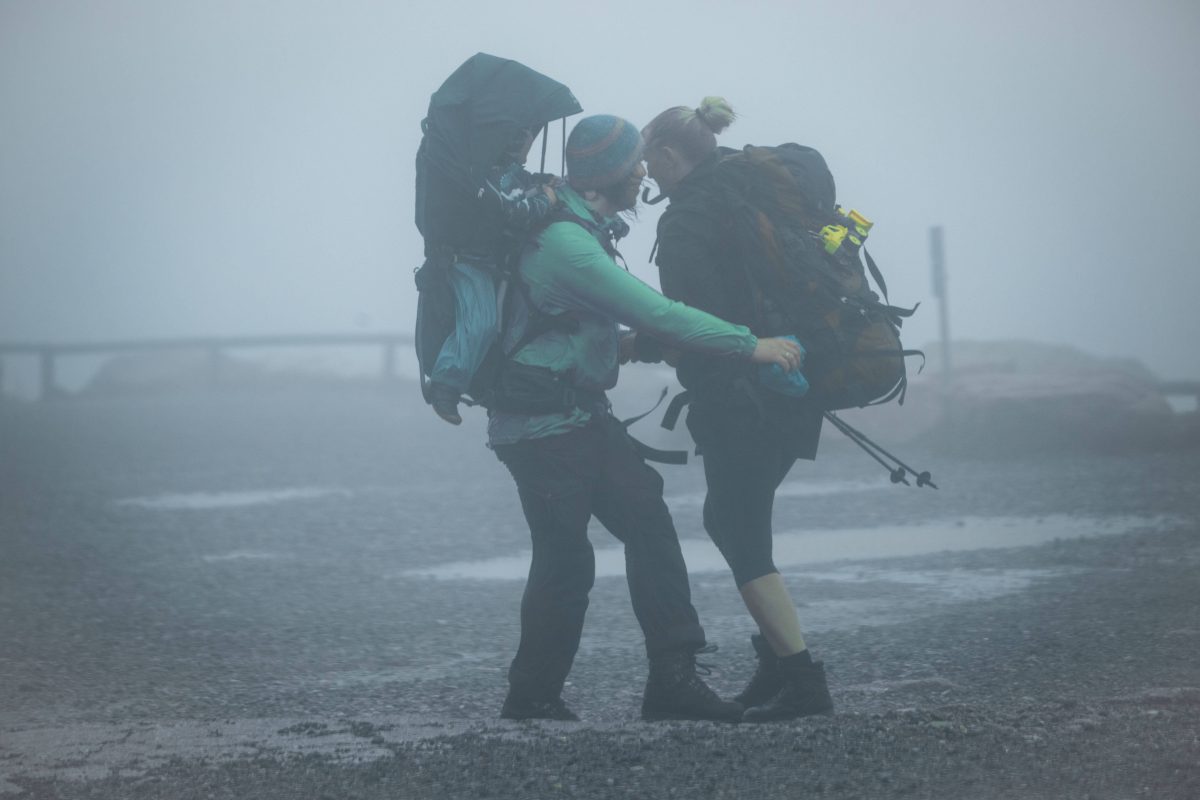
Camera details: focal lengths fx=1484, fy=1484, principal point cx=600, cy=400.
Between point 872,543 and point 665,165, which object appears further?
point 872,543

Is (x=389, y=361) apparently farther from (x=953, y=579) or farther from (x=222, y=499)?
(x=953, y=579)

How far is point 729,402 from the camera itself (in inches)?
171

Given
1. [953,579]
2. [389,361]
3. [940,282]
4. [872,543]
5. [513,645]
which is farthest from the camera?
[389,361]

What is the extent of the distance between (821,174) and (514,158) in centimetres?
93

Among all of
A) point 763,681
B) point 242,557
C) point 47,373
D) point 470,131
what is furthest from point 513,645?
point 47,373

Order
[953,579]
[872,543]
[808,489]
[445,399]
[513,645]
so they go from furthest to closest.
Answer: [808,489] < [872,543] < [953,579] < [513,645] < [445,399]

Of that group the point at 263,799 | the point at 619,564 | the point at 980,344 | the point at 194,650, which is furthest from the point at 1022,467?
the point at 980,344

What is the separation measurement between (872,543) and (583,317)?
4.89 meters

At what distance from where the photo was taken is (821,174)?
4.50m

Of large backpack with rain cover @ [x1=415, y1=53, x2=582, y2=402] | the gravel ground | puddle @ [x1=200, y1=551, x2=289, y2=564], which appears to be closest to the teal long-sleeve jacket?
large backpack with rain cover @ [x1=415, y1=53, x2=582, y2=402]

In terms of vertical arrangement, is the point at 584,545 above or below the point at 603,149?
below

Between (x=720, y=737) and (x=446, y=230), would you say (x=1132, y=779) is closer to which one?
(x=720, y=737)

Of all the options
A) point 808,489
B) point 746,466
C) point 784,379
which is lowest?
point 808,489

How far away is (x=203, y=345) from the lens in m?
24.3
